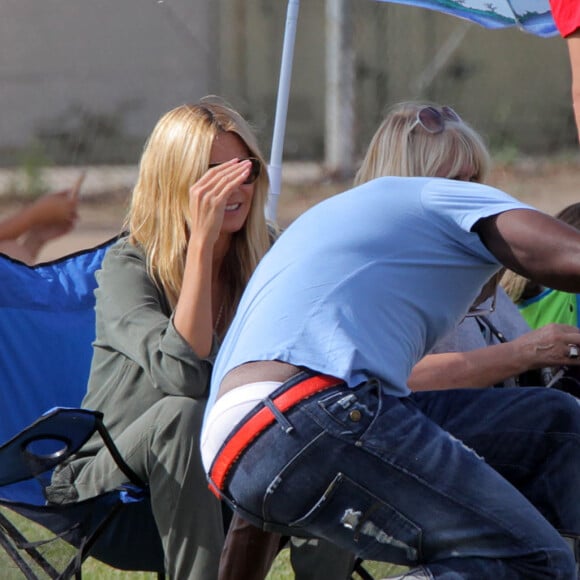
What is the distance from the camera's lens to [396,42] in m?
11.9

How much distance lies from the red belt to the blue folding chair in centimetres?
59

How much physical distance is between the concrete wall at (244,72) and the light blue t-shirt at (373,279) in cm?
640

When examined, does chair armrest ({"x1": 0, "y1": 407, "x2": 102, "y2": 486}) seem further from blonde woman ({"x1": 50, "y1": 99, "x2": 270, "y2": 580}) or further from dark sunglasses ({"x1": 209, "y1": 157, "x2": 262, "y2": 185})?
dark sunglasses ({"x1": 209, "y1": 157, "x2": 262, "y2": 185})

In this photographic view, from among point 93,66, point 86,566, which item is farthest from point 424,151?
point 93,66

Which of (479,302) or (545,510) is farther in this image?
(479,302)

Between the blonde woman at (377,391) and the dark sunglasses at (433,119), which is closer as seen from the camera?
the blonde woman at (377,391)

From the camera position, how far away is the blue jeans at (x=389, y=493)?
6.51 feet

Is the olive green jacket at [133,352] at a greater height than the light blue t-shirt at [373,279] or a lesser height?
lesser

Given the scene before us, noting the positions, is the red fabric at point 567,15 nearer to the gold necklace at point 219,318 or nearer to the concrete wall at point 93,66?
the gold necklace at point 219,318

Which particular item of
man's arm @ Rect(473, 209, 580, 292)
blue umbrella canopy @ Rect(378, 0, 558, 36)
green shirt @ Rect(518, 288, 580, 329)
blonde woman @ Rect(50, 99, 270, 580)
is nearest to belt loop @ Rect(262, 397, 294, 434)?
man's arm @ Rect(473, 209, 580, 292)

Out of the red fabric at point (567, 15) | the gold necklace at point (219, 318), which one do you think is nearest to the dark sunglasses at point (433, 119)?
the red fabric at point (567, 15)

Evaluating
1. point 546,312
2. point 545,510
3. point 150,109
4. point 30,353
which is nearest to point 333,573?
point 545,510

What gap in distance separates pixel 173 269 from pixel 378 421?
101cm

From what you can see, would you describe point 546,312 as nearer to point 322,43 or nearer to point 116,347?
point 116,347
